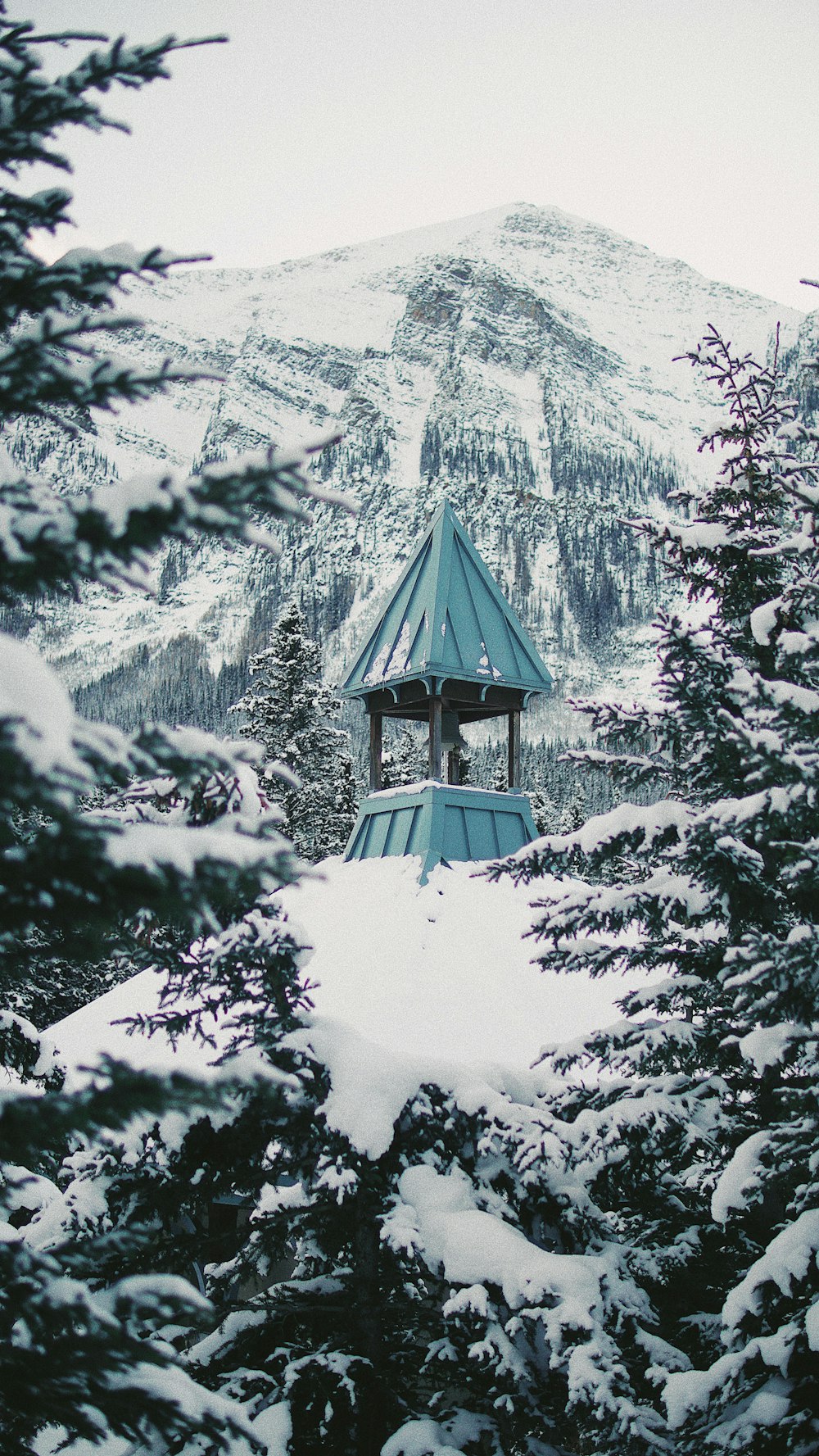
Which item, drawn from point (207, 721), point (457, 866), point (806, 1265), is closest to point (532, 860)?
point (806, 1265)

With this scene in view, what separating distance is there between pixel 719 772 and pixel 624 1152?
211 cm

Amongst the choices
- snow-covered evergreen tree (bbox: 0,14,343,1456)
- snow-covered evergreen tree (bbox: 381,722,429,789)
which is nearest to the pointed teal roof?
snow-covered evergreen tree (bbox: 0,14,343,1456)

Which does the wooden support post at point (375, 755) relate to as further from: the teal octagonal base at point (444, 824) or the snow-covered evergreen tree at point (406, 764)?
the snow-covered evergreen tree at point (406, 764)

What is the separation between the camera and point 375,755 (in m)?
13.0

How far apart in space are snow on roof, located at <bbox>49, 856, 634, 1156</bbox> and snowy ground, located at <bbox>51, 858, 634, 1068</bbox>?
0.04ft

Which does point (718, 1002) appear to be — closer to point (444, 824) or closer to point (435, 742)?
point (444, 824)

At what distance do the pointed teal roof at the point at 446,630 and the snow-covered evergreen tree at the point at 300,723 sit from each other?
15.2 m

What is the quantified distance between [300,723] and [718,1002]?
24.1 meters

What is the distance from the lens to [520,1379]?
4.58m

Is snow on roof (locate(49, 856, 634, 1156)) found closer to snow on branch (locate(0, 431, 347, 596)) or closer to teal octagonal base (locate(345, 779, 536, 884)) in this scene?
teal octagonal base (locate(345, 779, 536, 884))

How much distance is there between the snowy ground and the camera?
8086 millimetres

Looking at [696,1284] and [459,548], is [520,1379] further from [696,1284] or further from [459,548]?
[459,548]

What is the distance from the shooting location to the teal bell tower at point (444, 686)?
36.5 ft

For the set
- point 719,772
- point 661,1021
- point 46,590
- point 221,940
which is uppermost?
point 46,590
